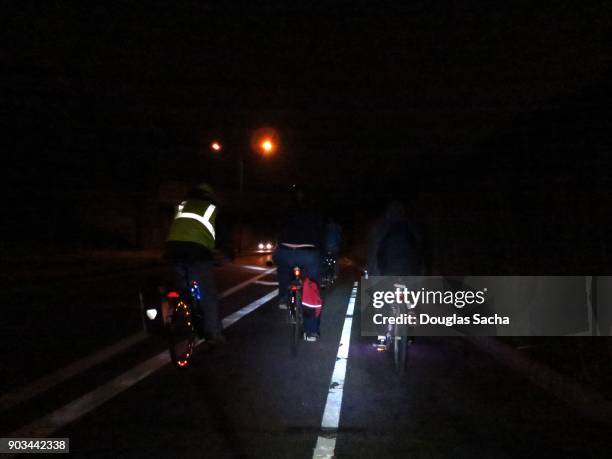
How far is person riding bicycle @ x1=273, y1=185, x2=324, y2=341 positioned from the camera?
8258 millimetres

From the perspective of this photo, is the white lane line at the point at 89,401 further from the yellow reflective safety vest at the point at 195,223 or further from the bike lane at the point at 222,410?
the yellow reflective safety vest at the point at 195,223

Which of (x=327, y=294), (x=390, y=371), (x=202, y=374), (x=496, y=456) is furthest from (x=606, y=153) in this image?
(x=327, y=294)

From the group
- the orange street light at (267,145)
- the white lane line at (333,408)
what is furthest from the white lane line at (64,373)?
the orange street light at (267,145)

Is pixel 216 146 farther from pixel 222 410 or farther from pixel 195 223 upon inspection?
pixel 222 410

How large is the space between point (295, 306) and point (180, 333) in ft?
5.55

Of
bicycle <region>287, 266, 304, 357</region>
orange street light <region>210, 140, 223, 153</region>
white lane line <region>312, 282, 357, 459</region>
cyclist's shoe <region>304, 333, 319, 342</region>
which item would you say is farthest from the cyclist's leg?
orange street light <region>210, 140, 223, 153</region>

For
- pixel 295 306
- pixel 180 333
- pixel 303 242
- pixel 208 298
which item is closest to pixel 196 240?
pixel 208 298

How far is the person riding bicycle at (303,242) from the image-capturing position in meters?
8.26

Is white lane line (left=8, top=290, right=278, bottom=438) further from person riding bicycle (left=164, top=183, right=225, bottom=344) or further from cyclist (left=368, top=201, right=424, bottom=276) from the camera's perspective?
cyclist (left=368, top=201, right=424, bottom=276)

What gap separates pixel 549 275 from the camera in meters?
9.16

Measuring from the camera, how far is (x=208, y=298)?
7641 mm

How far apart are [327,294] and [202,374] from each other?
10.4m

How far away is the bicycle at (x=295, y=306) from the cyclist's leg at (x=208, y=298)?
3.16 ft

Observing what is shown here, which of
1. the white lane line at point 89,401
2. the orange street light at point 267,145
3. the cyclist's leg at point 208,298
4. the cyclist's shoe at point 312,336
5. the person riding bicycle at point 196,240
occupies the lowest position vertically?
the white lane line at point 89,401
